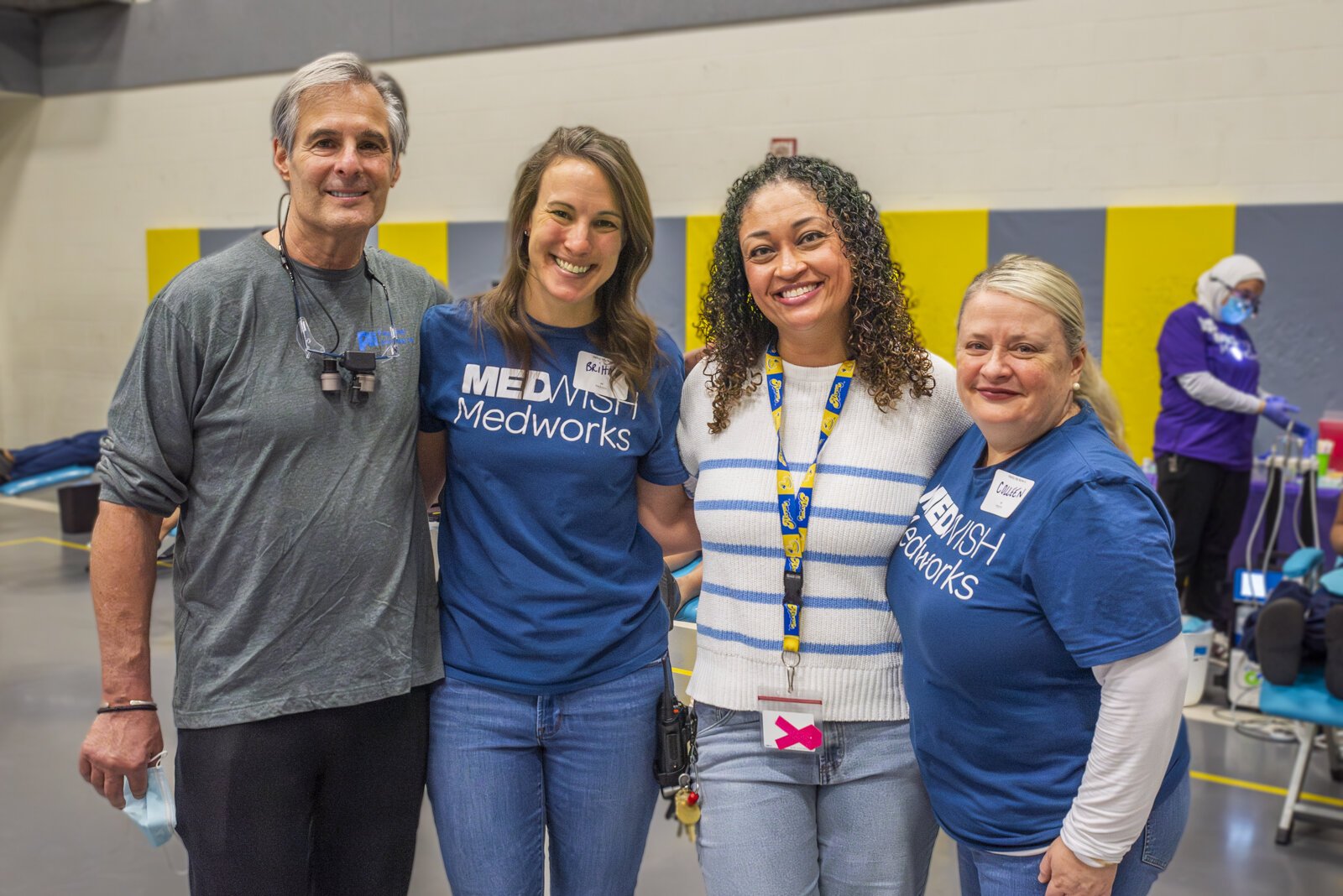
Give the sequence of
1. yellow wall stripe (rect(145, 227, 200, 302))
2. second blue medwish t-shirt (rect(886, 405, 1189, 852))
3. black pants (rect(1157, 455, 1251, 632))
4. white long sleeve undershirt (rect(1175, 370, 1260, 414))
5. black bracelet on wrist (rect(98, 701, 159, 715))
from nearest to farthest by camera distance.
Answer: second blue medwish t-shirt (rect(886, 405, 1189, 852)) < black bracelet on wrist (rect(98, 701, 159, 715)) < white long sleeve undershirt (rect(1175, 370, 1260, 414)) < black pants (rect(1157, 455, 1251, 632)) < yellow wall stripe (rect(145, 227, 200, 302))

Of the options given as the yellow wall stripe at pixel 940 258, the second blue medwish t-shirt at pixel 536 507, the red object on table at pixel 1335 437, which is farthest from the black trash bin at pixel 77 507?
the red object on table at pixel 1335 437

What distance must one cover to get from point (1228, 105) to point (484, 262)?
16.3 ft

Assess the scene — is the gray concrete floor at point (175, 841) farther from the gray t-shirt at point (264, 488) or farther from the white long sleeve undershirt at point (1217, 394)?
the gray t-shirt at point (264, 488)

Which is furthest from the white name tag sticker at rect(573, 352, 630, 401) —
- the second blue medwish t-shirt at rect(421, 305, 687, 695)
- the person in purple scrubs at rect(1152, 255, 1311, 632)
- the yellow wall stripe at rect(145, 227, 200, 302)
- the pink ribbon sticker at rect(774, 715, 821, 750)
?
the yellow wall stripe at rect(145, 227, 200, 302)

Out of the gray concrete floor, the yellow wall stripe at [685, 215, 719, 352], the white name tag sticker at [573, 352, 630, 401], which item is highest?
the yellow wall stripe at [685, 215, 719, 352]

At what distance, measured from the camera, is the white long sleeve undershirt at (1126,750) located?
4.68 feet

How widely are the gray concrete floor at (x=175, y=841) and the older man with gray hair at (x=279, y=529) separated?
158 cm

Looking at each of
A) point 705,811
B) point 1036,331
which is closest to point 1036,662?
point 1036,331

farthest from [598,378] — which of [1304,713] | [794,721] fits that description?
[1304,713]

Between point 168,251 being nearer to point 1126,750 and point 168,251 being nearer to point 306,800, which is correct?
point 306,800

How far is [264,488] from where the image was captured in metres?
1.64

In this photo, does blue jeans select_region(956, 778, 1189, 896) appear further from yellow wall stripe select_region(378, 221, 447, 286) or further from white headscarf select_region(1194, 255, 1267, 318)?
yellow wall stripe select_region(378, 221, 447, 286)

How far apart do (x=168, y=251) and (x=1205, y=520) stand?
867 centimetres

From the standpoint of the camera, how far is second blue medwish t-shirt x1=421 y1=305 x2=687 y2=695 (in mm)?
1733
